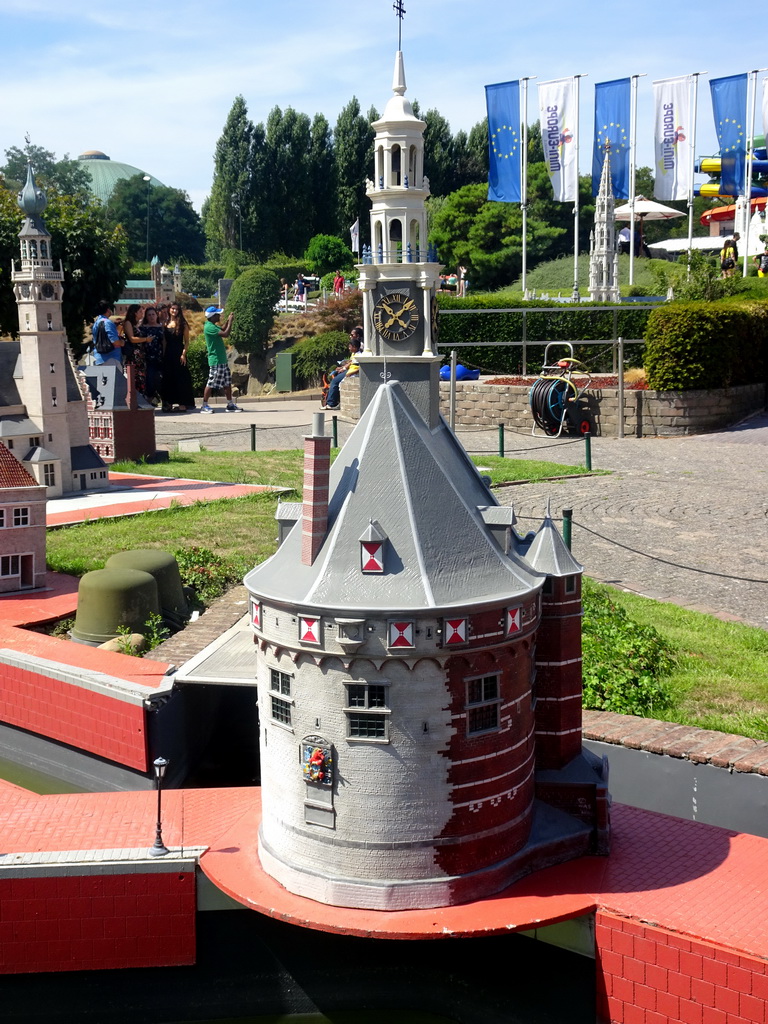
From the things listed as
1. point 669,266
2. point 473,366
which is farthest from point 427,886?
point 669,266

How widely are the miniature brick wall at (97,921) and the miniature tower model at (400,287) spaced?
233 inches

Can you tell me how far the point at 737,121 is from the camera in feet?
168

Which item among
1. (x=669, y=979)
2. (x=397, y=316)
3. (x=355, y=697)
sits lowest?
(x=669, y=979)

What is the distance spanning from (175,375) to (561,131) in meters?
21.6

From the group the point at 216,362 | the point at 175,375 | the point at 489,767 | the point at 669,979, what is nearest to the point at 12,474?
the point at 489,767

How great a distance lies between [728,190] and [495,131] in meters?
12.0

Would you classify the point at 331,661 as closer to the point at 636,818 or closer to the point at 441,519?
the point at 441,519

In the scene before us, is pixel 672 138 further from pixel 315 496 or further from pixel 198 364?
pixel 315 496

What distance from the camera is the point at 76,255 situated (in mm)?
52219

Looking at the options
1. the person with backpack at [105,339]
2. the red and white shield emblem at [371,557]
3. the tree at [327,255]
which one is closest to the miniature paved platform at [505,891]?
the red and white shield emblem at [371,557]

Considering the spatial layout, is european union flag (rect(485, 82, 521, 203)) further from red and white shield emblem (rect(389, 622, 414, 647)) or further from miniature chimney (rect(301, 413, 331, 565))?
red and white shield emblem (rect(389, 622, 414, 647))

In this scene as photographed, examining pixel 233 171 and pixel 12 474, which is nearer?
pixel 12 474

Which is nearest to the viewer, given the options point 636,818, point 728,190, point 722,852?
point 722,852

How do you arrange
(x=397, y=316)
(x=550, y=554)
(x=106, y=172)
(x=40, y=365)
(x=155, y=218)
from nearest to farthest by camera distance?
(x=550, y=554)
(x=397, y=316)
(x=40, y=365)
(x=155, y=218)
(x=106, y=172)
